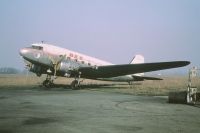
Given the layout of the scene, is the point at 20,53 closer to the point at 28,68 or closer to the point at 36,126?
the point at 28,68

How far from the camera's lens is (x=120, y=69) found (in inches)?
1121

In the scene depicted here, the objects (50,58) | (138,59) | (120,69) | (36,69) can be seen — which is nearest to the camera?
(50,58)

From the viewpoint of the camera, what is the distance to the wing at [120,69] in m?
26.8

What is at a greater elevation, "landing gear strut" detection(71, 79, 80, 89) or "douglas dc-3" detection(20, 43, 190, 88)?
"douglas dc-3" detection(20, 43, 190, 88)

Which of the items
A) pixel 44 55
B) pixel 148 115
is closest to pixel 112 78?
pixel 44 55

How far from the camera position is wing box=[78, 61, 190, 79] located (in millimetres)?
26812

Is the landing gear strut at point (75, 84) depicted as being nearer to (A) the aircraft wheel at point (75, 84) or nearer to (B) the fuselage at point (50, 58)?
(A) the aircraft wheel at point (75, 84)

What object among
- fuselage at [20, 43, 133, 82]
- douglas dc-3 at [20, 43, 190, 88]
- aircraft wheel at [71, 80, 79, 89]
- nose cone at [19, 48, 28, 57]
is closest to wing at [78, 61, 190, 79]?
douglas dc-3 at [20, 43, 190, 88]

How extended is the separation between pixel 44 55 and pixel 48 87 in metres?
3.35

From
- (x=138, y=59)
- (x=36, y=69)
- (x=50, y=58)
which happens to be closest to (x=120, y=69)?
(x=50, y=58)

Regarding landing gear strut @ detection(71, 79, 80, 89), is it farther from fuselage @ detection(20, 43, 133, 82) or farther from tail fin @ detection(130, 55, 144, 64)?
tail fin @ detection(130, 55, 144, 64)

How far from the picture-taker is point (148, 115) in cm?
1070

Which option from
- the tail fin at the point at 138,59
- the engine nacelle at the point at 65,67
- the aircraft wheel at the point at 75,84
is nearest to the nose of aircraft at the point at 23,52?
the engine nacelle at the point at 65,67

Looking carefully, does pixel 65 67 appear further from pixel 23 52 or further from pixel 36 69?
pixel 23 52
